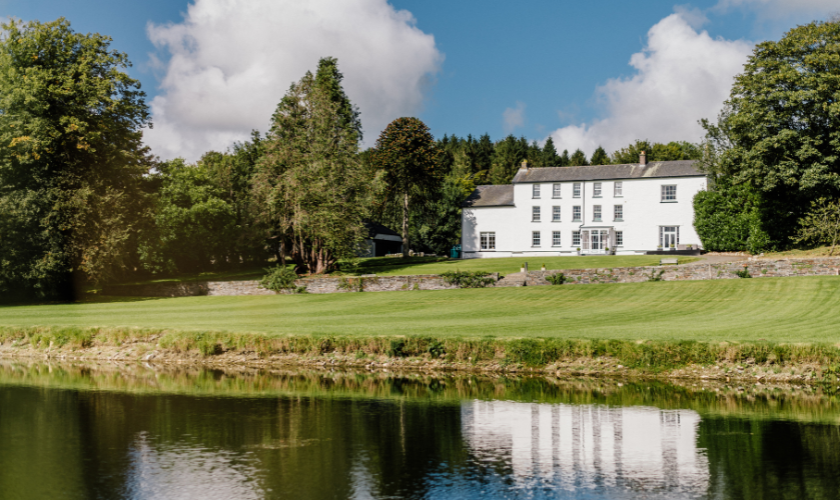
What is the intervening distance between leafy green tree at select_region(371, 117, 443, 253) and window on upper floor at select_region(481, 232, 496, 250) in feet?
24.5

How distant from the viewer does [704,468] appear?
36.9 feet

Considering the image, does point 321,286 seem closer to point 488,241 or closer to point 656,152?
point 488,241

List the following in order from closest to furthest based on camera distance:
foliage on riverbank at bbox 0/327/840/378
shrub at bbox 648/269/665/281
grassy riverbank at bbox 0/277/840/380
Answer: foliage on riverbank at bbox 0/327/840/378
grassy riverbank at bbox 0/277/840/380
shrub at bbox 648/269/665/281

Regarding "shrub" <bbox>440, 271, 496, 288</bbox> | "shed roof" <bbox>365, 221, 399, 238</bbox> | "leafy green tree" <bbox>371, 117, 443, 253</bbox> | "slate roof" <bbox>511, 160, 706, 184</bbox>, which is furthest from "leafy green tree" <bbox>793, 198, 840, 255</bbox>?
"shed roof" <bbox>365, 221, 399, 238</bbox>

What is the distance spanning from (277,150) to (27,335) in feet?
91.4

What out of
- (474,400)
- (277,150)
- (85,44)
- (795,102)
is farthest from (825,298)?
(85,44)

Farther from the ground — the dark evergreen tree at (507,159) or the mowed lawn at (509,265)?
the dark evergreen tree at (507,159)

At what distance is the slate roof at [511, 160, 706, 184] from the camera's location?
62.5m

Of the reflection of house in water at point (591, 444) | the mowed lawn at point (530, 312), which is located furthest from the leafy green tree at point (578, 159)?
the reflection of house in water at point (591, 444)

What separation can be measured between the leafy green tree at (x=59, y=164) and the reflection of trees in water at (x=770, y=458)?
3979cm

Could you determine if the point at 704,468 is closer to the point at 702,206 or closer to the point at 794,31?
the point at 794,31

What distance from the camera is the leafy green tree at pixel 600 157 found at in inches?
4568

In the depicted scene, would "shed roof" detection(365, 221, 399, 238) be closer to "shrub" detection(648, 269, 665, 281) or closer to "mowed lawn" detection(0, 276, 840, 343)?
"mowed lawn" detection(0, 276, 840, 343)

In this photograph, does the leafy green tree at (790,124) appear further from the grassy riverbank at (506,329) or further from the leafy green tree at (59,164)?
the leafy green tree at (59,164)
